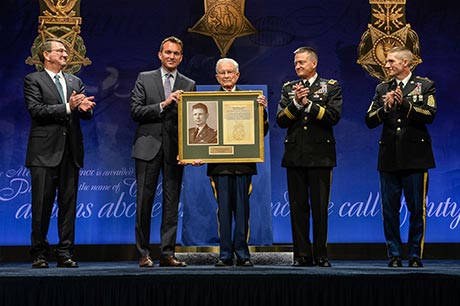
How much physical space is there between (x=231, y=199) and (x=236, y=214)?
0.42 ft

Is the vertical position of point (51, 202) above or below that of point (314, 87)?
below

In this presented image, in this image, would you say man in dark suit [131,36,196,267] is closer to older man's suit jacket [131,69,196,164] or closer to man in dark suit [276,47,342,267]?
older man's suit jacket [131,69,196,164]

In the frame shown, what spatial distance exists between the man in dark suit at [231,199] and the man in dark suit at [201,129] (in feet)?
0.73

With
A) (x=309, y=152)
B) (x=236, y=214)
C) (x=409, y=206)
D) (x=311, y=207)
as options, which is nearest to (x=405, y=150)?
(x=409, y=206)

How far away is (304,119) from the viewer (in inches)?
229

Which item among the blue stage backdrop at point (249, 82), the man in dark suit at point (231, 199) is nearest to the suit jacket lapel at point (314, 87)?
the man in dark suit at point (231, 199)

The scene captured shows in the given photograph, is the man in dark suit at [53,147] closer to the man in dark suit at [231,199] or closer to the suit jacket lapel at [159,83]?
the suit jacket lapel at [159,83]

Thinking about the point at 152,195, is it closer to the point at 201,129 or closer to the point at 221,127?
the point at 201,129

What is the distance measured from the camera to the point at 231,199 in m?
5.81
